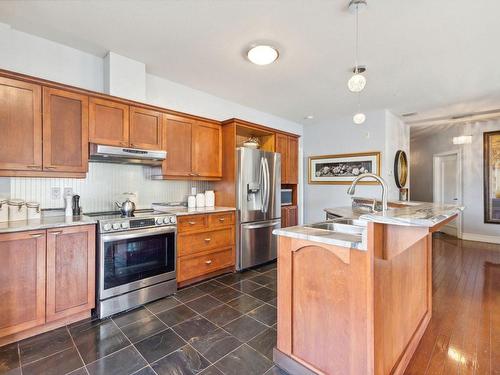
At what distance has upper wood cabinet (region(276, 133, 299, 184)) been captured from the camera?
4461 millimetres

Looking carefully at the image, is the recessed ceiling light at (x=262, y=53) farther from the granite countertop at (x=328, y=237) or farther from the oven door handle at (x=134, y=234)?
the oven door handle at (x=134, y=234)

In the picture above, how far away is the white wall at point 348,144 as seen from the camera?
15.2 ft

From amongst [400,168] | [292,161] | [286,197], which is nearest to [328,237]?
[286,197]

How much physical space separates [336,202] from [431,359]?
11.7 ft

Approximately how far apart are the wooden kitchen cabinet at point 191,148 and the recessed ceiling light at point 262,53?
1.24 m

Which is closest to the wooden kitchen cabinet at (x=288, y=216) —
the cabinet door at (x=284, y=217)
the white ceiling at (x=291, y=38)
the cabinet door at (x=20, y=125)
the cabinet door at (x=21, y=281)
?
the cabinet door at (x=284, y=217)

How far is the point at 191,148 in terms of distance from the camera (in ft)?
11.0

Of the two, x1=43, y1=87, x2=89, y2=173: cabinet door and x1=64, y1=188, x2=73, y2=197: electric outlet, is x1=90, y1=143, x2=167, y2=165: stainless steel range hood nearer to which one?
x1=43, y1=87, x2=89, y2=173: cabinet door

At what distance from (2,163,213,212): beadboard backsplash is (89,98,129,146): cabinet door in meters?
0.44

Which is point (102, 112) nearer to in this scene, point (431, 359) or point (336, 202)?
point (431, 359)

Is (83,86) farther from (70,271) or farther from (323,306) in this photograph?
(323,306)

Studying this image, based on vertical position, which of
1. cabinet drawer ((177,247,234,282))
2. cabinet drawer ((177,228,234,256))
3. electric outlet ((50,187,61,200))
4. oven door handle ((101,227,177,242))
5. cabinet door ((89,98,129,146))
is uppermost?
cabinet door ((89,98,129,146))

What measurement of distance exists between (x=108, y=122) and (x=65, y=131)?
400 millimetres

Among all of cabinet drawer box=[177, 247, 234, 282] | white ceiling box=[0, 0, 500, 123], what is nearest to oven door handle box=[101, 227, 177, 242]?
cabinet drawer box=[177, 247, 234, 282]
